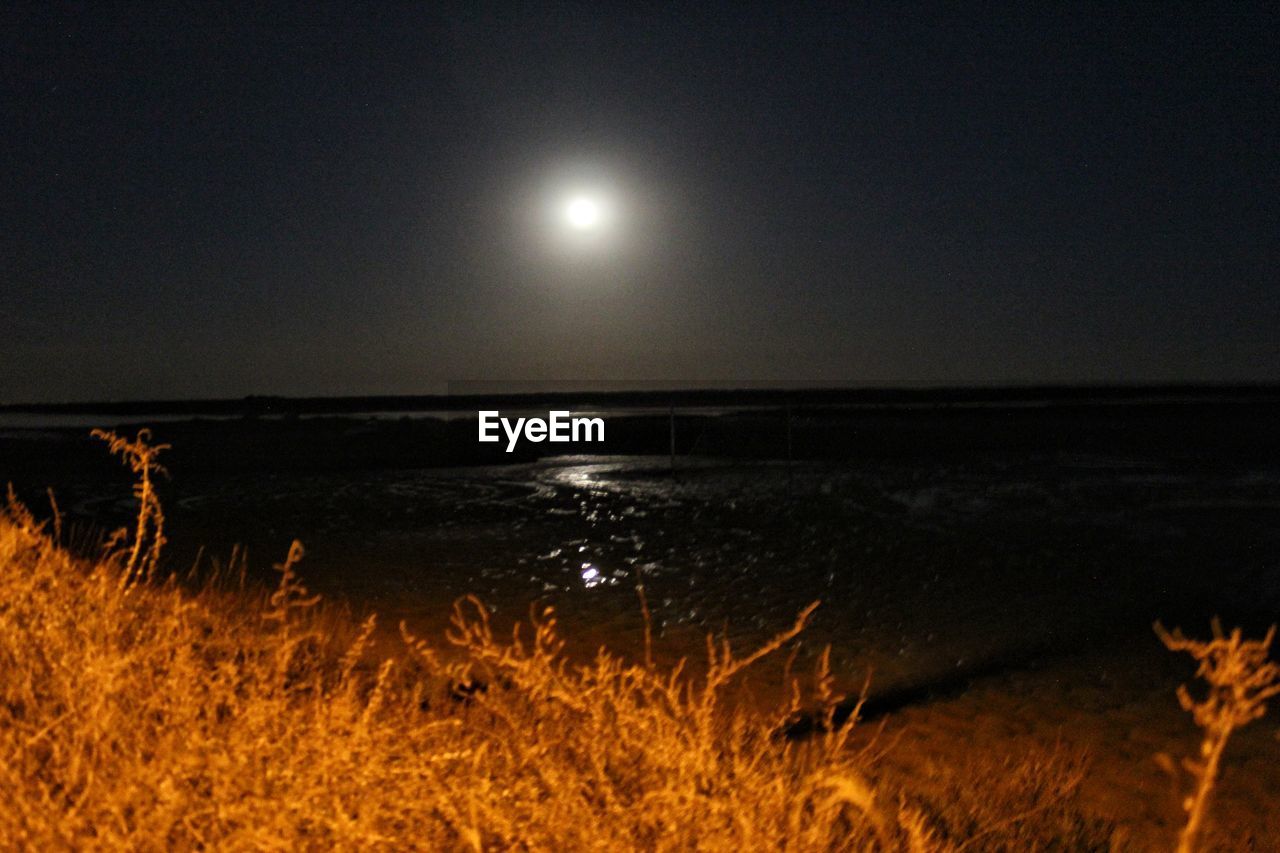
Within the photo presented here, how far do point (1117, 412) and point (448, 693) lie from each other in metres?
45.9

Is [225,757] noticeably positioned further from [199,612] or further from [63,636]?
Result: [199,612]

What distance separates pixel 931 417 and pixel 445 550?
35428 millimetres

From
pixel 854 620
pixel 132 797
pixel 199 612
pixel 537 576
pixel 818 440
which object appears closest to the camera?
pixel 132 797

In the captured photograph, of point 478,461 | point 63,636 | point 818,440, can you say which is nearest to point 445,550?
point 63,636

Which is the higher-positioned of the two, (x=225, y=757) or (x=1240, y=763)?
(x=225, y=757)

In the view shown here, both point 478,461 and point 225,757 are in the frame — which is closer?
point 225,757

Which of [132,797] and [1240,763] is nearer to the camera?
[132,797]

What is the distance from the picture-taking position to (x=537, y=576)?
10.7 m

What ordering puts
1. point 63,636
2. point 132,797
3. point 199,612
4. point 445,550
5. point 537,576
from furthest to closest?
point 445,550 → point 537,576 → point 199,612 → point 63,636 → point 132,797

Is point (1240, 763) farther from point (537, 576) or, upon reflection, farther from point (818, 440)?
point (818, 440)

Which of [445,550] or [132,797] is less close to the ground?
[132,797]

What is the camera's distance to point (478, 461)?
80.5 feet

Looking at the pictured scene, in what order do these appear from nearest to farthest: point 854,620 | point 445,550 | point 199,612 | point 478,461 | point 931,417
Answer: point 199,612 < point 854,620 < point 445,550 < point 478,461 < point 931,417

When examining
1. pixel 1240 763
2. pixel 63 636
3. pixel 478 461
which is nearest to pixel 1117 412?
pixel 478 461
